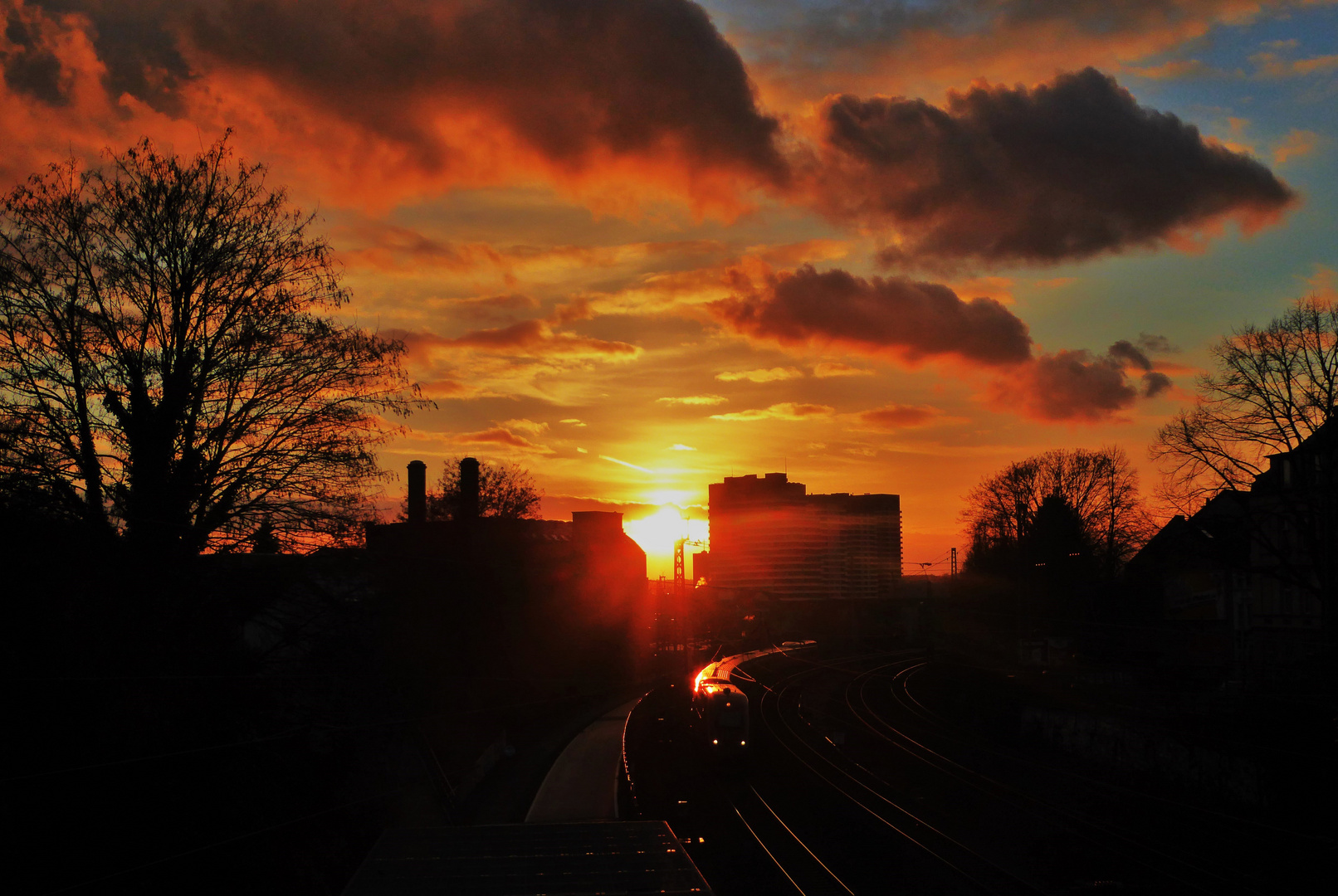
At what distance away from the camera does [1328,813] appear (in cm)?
2597

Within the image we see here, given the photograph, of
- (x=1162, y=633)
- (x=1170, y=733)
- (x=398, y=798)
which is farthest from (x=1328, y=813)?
(x=1162, y=633)

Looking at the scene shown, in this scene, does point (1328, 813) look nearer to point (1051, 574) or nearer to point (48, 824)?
point (48, 824)

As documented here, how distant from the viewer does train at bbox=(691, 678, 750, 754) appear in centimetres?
3581

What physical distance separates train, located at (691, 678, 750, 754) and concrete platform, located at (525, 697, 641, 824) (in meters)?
3.52

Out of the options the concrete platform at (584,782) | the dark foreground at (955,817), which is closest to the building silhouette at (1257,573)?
the dark foreground at (955,817)

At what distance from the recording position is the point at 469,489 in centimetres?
4994

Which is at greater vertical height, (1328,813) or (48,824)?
(48,824)

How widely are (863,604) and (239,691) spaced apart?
133 m

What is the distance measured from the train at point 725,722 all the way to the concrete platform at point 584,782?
3518mm

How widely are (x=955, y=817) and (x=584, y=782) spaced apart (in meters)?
11.2

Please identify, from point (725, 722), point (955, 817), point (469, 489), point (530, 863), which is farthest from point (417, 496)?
point (530, 863)

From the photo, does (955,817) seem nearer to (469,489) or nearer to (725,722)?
(725,722)

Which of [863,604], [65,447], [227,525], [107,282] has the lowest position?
[863,604]

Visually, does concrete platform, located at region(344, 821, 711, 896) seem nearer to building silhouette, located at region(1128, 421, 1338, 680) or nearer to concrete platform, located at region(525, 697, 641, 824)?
concrete platform, located at region(525, 697, 641, 824)
